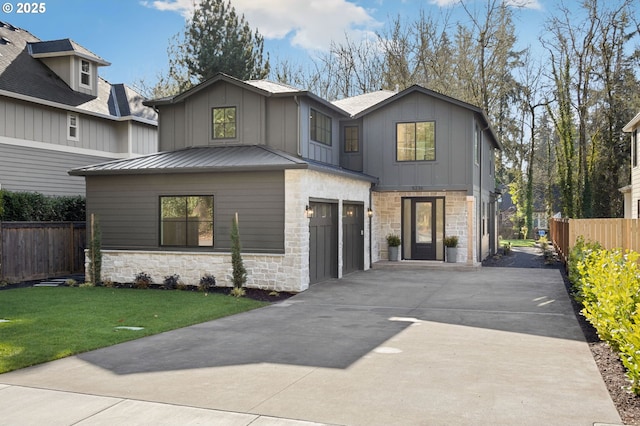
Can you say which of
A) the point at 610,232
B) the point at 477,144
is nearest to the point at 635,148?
the point at 477,144

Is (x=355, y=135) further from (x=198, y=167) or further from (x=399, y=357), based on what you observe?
(x=399, y=357)

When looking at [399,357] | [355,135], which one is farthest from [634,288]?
[355,135]

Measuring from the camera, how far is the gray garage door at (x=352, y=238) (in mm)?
17281

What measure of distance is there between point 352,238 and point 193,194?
5405 millimetres

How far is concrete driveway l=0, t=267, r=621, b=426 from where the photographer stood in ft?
17.4

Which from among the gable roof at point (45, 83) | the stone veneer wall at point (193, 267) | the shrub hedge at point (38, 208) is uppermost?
the gable roof at point (45, 83)

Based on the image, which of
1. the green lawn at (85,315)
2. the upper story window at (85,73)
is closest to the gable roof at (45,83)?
the upper story window at (85,73)

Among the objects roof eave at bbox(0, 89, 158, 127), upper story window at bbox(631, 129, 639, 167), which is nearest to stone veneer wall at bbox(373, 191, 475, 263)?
upper story window at bbox(631, 129, 639, 167)

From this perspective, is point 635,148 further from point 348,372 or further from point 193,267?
point 348,372

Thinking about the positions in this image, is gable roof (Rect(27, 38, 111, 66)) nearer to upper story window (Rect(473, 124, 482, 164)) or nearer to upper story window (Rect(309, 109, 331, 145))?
upper story window (Rect(309, 109, 331, 145))

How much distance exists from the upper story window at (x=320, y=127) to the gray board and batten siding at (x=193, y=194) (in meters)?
3.32

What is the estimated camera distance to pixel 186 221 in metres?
15.1

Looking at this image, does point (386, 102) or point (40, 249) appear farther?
point (386, 102)

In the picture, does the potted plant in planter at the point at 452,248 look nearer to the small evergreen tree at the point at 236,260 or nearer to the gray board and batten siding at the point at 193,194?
the gray board and batten siding at the point at 193,194
